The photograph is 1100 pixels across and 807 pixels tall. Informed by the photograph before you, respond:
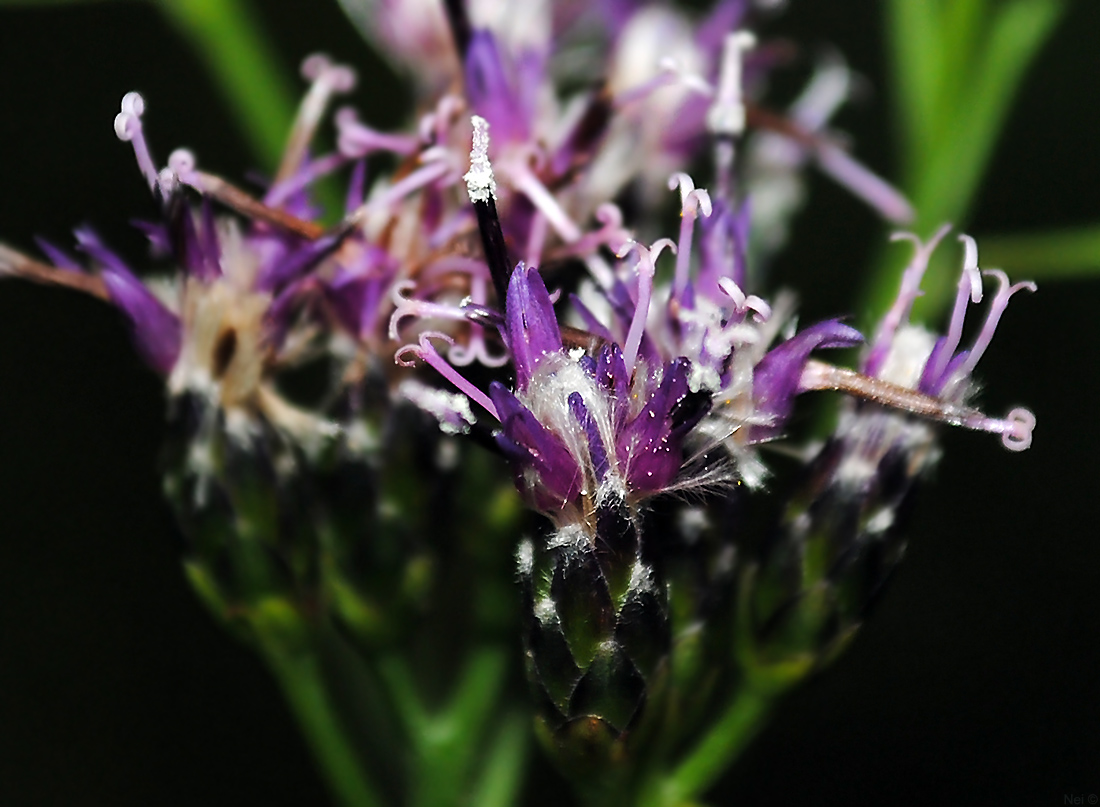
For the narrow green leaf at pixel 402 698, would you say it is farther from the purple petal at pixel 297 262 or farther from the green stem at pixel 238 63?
the green stem at pixel 238 63

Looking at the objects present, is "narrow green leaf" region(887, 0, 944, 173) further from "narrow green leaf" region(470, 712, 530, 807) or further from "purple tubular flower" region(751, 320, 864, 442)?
"narrow green leaf" region(470, 712, 530, 807)

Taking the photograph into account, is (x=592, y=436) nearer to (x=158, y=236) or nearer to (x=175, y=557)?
(x=158, y=236)

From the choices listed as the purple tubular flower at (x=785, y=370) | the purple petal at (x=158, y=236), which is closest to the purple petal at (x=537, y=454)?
the purple tubular flower at (x=785, y=370)

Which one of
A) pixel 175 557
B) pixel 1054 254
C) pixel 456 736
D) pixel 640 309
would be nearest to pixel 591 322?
pixel 640 309

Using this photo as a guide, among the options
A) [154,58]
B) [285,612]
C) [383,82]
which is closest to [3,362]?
[154,58]

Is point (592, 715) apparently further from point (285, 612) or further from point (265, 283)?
point (265, 283)

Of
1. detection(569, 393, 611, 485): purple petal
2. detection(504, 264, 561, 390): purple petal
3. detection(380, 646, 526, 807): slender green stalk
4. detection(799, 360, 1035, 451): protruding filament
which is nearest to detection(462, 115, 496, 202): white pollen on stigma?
detection(504, 264, 561, 390): purple petal
